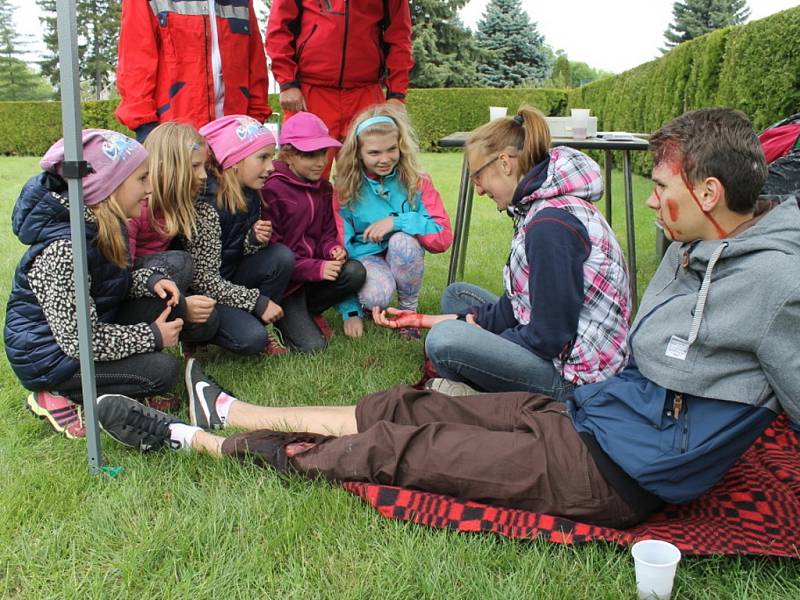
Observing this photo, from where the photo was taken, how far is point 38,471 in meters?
2.28

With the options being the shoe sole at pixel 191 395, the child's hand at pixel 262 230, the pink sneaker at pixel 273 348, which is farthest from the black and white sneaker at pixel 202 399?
the child's hand at pixel 262 230

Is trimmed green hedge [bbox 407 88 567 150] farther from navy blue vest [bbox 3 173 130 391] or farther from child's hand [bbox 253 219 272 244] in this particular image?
navy blue vest [bbox 3 173 130 391]

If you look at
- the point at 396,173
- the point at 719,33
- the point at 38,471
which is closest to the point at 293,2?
the point at 396,173

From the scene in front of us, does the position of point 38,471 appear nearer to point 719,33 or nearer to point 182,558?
point 182,558

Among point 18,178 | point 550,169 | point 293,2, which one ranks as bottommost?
point 18,178

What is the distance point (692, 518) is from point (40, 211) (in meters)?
2.25

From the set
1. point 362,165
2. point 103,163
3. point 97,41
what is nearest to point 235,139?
point 362,165

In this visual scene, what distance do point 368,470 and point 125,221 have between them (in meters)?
1.31

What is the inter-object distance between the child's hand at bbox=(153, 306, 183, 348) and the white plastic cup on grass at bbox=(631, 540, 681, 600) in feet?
6.10

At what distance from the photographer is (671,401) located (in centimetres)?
181

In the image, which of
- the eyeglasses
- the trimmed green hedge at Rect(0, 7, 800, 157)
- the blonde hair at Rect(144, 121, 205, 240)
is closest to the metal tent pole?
the blonde hair at Rect(144, 121, 205, 240)

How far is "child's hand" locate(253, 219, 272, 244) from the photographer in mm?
3471

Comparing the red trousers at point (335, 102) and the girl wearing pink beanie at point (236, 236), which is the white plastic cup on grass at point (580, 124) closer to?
the red trousers at point (335, 102)

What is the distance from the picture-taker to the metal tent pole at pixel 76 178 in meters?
1.90
